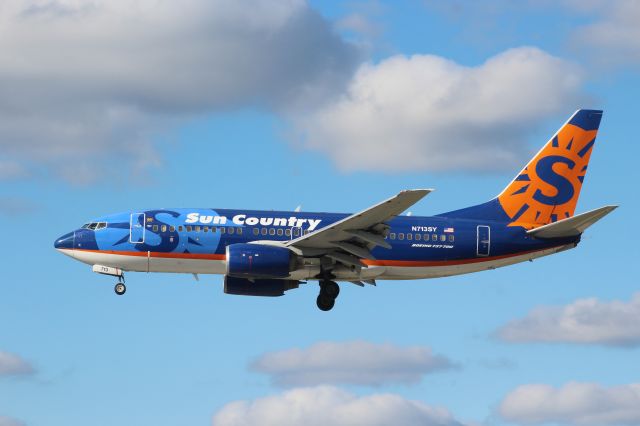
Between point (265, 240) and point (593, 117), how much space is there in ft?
69.1

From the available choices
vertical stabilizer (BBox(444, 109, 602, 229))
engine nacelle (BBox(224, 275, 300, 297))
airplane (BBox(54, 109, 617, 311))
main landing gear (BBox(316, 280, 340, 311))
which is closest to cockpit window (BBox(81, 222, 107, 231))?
airplane (BBox(54, 109, 617, 311))

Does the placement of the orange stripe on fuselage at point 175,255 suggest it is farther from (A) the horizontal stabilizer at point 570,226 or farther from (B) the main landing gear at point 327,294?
(A) the horizontal stabilizer at point 570,226

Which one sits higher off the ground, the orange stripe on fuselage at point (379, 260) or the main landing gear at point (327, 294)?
the orange stripe on fuselage at point (379, 260)

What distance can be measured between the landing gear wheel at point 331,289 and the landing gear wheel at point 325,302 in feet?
0.65

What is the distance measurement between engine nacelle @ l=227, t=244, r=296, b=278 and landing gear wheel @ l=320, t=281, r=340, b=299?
3.45 meters

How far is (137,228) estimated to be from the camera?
198 ft

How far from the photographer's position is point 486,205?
65.8 metres

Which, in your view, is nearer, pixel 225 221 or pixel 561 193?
pixel 225 221

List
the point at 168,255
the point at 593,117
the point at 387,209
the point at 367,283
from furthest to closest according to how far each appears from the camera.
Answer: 1. the point at 593,117
2. the point at 367,283
3. the point at 168,255
4. the point at 387,209

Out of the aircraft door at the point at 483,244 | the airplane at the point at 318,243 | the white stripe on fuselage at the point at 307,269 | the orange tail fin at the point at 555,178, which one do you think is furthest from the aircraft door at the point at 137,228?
the orange tail fin at the point at 555,178

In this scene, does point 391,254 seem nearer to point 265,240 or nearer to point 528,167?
point 265,240

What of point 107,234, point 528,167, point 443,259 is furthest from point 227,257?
point 528,167

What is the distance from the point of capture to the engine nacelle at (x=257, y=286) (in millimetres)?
62438

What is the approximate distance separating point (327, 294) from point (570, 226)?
13.0m
